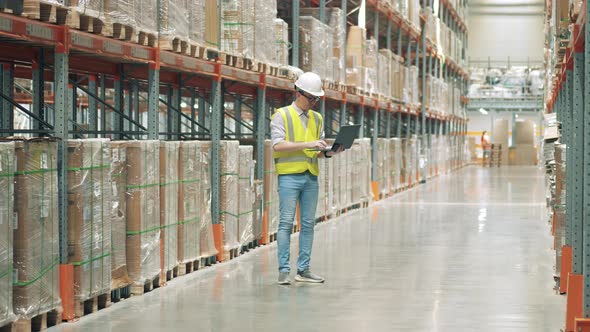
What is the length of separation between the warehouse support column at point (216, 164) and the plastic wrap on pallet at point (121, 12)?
6.05 feet

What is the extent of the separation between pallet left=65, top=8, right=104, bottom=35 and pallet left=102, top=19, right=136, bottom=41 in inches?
1.8

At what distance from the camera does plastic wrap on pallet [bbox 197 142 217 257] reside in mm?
8281

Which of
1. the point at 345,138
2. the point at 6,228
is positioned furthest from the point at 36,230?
the point at 345,138

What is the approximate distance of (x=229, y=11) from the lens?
938 cm

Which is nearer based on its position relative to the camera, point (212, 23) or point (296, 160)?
point (296, 160)

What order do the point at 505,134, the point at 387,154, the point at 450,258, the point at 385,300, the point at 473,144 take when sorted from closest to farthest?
the point at 385,300, the point at 450,258, the point at 387,154, the point at 505,134, the point at 473,144

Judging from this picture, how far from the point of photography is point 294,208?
24.2 feet

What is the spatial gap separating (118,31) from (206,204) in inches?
86.1

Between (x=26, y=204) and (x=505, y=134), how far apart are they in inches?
1307

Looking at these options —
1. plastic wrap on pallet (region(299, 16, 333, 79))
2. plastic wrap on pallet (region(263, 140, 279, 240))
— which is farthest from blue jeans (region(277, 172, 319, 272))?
plastic wrap on pallet (region(299, 16, 333, 79))

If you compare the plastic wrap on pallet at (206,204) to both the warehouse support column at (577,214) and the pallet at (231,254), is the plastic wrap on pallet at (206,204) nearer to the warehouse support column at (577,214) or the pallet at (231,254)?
the pallet at (231,254)

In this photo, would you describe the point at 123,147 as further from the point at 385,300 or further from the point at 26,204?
the point at 385,300

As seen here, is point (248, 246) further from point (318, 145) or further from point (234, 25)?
point (318, 145)

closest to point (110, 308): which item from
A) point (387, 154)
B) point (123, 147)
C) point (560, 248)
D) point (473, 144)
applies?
point (123, 147)
